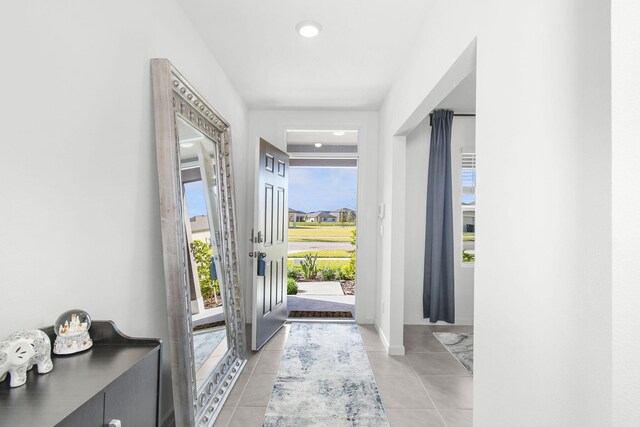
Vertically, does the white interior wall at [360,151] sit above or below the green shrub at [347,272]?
above

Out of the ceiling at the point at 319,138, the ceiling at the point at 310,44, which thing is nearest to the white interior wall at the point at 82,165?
the ceiling at the point at 310,44

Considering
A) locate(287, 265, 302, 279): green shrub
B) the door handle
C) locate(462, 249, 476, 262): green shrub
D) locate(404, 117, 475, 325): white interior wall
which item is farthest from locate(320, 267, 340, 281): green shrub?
the door handle

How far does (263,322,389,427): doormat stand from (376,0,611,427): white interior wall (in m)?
1.03

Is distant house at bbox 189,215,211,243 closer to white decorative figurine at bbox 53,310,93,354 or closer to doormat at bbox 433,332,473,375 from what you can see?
white decorative figurine at bbox 53,310,93,354

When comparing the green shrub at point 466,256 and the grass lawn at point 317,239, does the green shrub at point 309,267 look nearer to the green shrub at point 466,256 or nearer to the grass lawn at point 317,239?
the grass lawn at point 317,239

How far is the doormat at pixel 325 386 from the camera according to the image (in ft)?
7.07

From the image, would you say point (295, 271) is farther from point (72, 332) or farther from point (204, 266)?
point (72, 332)

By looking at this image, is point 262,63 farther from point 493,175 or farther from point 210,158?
point 493,175

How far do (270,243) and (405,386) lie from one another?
6.24ft

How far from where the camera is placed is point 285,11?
2.19 meters

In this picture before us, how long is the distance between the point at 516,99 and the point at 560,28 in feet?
0.79

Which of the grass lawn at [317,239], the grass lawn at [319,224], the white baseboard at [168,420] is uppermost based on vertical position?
the grass lawn at [319,224]

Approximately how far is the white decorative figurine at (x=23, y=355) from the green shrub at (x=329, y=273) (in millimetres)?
6220

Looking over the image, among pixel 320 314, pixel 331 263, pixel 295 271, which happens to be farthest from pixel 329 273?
pixel 320 314
